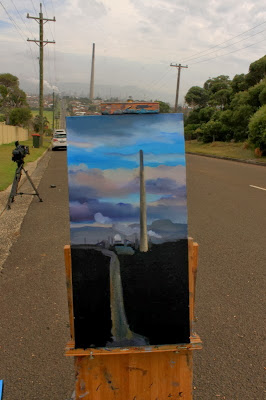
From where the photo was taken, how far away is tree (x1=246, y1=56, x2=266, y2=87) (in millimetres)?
36062

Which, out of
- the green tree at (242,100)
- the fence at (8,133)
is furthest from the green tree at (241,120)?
the fence at (8,133)

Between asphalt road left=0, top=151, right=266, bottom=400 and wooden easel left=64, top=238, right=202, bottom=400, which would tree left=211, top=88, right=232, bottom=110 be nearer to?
asphalt road left=0, top=151, right=266, bottom=400

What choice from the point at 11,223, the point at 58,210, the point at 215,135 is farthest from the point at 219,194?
the point at 215,135

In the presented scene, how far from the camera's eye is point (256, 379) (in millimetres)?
2844

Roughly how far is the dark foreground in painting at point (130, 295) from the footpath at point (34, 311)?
2.77 ft

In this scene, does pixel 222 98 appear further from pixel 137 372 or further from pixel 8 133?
pixel 137 372

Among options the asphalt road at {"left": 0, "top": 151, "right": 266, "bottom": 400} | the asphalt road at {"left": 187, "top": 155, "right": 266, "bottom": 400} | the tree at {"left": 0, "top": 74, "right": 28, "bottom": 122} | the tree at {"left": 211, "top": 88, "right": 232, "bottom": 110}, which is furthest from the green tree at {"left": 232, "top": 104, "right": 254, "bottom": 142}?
the tree at {"left": 0, "top": 74, "right": 28, "bottom": 122}

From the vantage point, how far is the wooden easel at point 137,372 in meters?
2.22

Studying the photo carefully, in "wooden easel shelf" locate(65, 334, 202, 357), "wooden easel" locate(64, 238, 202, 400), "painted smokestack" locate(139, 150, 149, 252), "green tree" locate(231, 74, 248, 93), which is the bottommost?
"wooden easel" locate(64, 238, 202, 400)

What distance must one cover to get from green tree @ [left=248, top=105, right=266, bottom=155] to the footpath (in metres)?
17.7

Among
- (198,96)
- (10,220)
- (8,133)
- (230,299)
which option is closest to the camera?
(230,299)

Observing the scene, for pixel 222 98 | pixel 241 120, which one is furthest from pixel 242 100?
pixel 222 98

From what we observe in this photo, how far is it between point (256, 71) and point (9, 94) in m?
35.5

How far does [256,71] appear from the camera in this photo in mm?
37125
